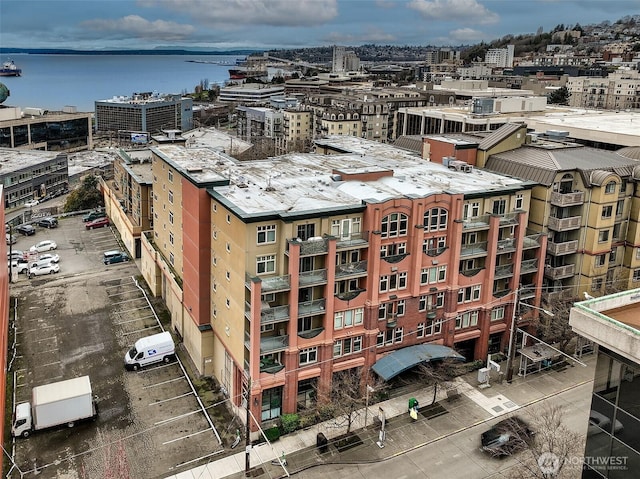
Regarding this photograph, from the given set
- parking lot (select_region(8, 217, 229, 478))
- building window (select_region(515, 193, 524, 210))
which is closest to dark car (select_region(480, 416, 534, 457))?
parking lot (select_region(8, 217, 229, 478))

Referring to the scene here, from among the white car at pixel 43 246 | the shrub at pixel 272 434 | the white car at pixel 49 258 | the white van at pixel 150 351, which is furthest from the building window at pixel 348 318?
the white car at pixel 43 246

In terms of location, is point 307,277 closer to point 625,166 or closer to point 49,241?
point 625,166

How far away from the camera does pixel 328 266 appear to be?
3622cm

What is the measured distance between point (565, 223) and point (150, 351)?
109 feet

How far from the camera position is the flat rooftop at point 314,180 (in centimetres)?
3806

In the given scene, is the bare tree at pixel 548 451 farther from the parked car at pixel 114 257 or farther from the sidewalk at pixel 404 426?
the parked car at pixel 114 257

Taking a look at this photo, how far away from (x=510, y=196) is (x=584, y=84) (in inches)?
5592

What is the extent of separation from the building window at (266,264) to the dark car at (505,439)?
16326 millimetres

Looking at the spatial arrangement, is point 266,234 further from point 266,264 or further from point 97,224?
point 97,224

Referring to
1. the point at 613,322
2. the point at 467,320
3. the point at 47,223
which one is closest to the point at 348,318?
the point at 467,320

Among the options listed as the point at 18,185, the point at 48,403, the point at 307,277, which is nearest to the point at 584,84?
the point at 18,185

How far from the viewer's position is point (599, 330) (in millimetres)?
17719

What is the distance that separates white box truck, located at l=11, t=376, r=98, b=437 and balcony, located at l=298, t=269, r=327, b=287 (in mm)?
15058

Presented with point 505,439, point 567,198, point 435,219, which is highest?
point 567,198
